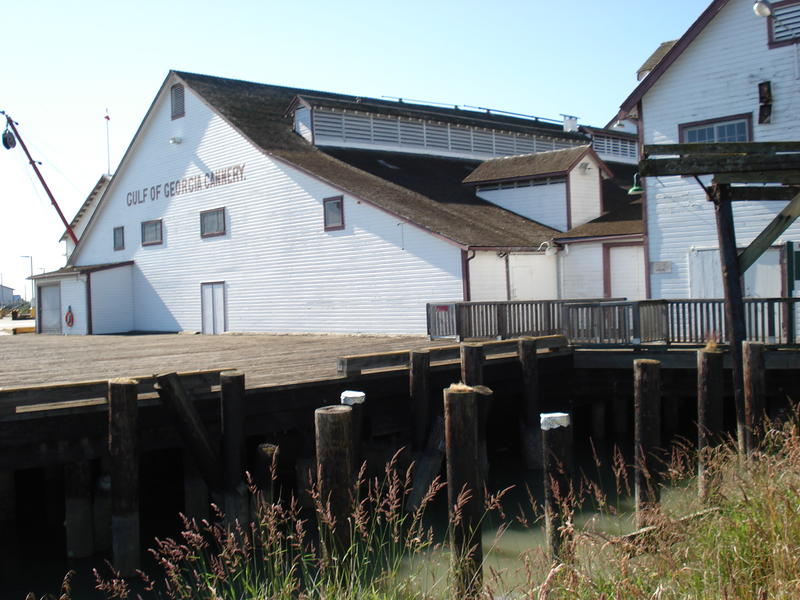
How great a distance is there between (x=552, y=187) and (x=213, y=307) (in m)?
13.0

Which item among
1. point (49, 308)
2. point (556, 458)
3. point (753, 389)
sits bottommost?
point (556, 458)

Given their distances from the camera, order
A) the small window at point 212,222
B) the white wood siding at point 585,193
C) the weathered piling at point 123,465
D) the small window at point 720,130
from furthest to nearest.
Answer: the small window at point 212,222 < the white wood siding at point 585,193 < the small window at point 720,130 < the weathered piling at point 123,465

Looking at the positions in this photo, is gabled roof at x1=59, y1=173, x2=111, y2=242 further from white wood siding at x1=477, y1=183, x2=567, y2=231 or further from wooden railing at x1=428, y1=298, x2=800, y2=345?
wooden railing at x1=428, y1=298, x2=800, y2=345

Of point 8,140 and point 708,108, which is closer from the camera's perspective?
point 708,108

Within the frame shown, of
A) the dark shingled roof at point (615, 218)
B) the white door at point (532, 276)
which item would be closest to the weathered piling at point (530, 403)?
the white door at point (532, 276)

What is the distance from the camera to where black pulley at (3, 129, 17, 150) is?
46.6 metres

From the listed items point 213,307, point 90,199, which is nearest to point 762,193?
point 213,307

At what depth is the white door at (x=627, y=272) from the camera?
25188mm

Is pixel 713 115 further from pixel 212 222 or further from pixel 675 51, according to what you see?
pixel 212 222

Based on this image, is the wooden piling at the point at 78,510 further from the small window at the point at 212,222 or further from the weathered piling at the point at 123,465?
the small window at the point at 212,222

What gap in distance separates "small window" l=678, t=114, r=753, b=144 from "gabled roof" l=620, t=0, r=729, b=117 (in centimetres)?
135

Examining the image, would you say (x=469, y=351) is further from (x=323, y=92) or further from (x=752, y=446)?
(x=323, y=92)

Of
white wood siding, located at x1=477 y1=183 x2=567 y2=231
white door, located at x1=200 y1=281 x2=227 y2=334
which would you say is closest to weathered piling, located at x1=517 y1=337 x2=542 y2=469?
white wood siding, located at x1=477 y1=183 x2=567 y2=231

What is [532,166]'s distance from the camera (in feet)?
101
